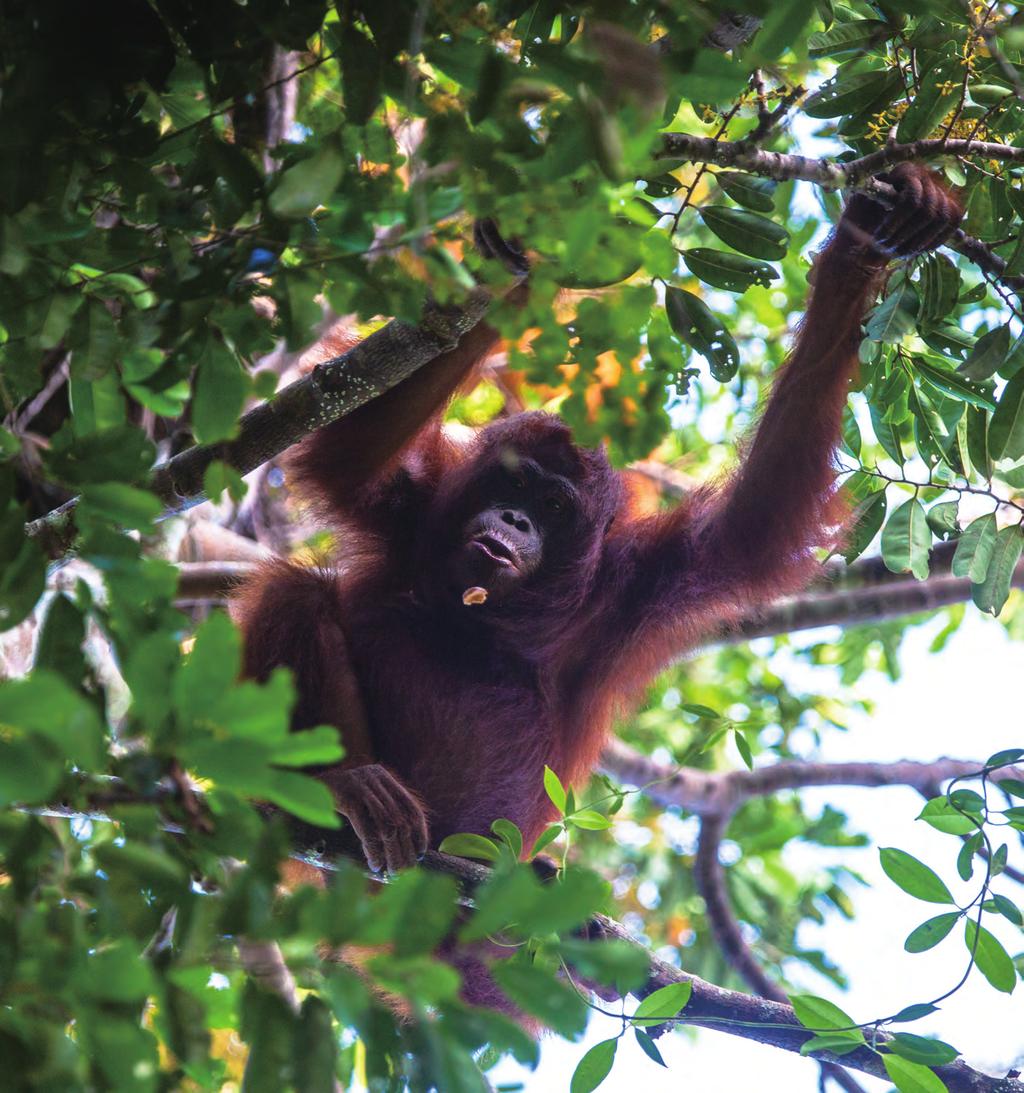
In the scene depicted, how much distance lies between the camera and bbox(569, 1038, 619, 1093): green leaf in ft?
7.86

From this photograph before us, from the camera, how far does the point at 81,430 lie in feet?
6.45

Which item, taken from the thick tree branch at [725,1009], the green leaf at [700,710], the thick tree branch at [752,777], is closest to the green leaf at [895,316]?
the green leaf at [700,710]

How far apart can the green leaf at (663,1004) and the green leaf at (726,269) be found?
1526mm

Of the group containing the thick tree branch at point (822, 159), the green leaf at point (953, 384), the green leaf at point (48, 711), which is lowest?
the green leaf at point (48, 711)

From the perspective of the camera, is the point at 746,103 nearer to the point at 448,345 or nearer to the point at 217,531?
the point at 448,345

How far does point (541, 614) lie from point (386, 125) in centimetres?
197

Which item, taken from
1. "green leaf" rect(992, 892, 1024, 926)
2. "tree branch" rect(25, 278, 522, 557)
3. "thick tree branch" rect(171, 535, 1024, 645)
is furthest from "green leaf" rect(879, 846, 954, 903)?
"thick tree branch" rect(171, 535, 1024, 645)

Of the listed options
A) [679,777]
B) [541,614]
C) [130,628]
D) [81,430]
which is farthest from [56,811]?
[679,777]

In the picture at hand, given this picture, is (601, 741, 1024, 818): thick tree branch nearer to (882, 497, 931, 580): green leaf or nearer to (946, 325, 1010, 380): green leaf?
(882, 497, 931, 580): green leaf

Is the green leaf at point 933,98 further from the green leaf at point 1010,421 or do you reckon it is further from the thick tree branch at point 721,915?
the thick tree branch at point 721,915

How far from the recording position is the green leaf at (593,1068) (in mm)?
2396

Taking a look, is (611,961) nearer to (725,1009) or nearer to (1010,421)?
(1010,421)

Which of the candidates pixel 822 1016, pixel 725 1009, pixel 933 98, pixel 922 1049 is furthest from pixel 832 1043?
pixel 933 98

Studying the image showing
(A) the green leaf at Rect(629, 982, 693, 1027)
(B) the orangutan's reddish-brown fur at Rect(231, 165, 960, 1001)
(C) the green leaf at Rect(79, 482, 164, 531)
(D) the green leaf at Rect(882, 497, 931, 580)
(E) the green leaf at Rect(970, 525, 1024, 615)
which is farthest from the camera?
(B) the orangutan's reddish-brown fur at Rect(231, 165, 960, 1001)
